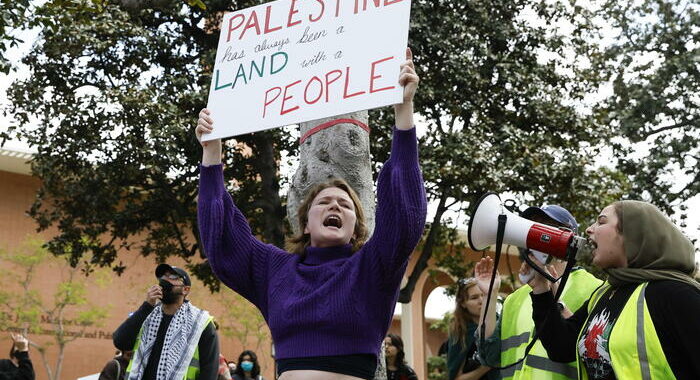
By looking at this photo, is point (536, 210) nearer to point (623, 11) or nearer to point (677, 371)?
point (677, 371)

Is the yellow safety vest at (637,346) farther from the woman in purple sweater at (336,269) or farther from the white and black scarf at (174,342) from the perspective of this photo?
the white and black scarf at (174,342)

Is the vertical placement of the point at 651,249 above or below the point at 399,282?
above

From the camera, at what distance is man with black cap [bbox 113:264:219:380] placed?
17.1 ft

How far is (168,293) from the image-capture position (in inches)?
216

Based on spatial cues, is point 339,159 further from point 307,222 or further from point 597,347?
point 597,347

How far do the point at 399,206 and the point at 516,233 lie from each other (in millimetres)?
618

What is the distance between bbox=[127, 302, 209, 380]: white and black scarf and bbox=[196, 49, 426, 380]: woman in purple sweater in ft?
7.41

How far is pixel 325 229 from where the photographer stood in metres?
2.98

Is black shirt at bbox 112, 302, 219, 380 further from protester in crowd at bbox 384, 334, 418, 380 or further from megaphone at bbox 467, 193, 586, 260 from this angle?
megaphone at bbox 467, 193, 586, 260

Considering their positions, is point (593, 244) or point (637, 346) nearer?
point (637, 346)

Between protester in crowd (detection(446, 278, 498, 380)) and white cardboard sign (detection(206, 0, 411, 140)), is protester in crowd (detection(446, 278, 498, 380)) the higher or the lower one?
the lower one

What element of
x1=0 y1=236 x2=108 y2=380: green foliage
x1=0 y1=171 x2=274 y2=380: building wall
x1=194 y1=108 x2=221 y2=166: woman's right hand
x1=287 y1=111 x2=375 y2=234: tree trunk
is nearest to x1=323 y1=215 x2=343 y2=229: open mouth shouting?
x1=194 y1=108 x2=221 y2=166: woman's right hand

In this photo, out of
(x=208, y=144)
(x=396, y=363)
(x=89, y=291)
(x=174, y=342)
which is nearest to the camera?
(x=208, y=144)

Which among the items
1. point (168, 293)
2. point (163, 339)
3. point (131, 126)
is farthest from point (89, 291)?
point (163, 339)
